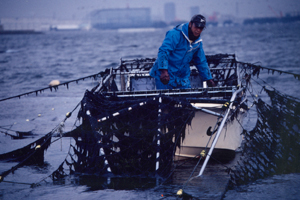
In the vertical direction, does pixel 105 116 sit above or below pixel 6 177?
above

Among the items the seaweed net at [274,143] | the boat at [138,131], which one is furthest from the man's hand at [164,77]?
the seaweed net at [274,143]

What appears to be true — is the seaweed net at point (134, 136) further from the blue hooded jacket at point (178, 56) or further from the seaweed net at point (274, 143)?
the seaweed net at point (274, 143)

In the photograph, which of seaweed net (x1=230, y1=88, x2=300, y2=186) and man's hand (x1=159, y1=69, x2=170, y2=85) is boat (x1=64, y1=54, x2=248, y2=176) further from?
seaweed net (x1=230, y1=88, x2=300, y2=186)

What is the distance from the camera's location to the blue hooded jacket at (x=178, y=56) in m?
6.12

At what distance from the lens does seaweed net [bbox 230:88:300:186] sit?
6584mm

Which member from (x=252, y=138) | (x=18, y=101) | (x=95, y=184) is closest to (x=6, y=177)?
(x=95, y=184)

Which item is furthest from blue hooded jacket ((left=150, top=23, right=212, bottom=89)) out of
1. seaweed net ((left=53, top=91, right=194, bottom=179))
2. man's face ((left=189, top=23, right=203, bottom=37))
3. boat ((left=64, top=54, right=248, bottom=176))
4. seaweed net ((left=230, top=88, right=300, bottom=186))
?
seaweed net ((left=230, top=88, right=300, bottom=186))

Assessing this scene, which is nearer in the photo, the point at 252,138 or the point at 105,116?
the point at 105,116

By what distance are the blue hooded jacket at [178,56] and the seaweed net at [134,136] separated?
36.8 inches

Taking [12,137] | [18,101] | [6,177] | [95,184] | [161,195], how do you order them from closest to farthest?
[161,195] < [95,184] < [6,177] < [12,137] < [18,101]

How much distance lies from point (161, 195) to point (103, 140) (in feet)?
4.11

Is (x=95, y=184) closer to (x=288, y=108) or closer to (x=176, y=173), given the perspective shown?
(x=176, y=173)

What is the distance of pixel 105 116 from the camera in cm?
552

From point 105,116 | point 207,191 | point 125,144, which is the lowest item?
point 207,191
